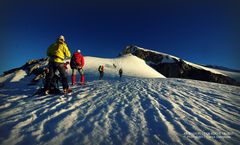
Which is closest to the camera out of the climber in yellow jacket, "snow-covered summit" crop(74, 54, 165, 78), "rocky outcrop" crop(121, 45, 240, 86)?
the climber in yellow jacket

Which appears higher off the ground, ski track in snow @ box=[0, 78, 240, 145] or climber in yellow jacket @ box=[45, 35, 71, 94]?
climber in yellow jacket @ box=[45, 35, 71, 94]

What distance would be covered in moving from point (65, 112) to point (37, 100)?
1.98 metres

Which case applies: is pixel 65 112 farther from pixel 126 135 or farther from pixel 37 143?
pixel 126 135

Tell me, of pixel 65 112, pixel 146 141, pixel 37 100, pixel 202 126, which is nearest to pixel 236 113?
pixel 202 126

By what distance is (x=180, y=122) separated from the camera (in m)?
3.64

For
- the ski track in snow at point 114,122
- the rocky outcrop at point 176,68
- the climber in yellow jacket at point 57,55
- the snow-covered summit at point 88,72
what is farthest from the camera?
the rocky outcrop at point 176,68

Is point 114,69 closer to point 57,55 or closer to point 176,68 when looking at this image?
point 57,55

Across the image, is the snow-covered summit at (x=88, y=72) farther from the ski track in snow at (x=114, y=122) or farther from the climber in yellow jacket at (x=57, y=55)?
the ski track in snow at (x=114, y=122)

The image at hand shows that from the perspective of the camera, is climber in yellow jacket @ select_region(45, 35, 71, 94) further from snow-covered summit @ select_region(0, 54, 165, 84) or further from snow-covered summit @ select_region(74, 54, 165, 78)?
snow-covered summit @ select_region(74, 54, 165, 78)

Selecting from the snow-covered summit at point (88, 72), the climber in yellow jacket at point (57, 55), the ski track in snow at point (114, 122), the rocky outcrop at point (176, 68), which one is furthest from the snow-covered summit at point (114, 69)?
the rocky outcrop at point (176, 68)

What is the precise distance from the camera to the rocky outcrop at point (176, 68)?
8912cm

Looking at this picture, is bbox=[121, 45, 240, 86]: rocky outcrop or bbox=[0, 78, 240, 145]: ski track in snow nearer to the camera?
bbox=[0, 78, 240, 145]: ski track in snow

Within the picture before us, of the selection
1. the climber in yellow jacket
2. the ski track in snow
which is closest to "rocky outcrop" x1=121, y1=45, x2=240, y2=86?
the ski track in snow

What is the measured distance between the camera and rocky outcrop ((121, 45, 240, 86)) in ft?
292
